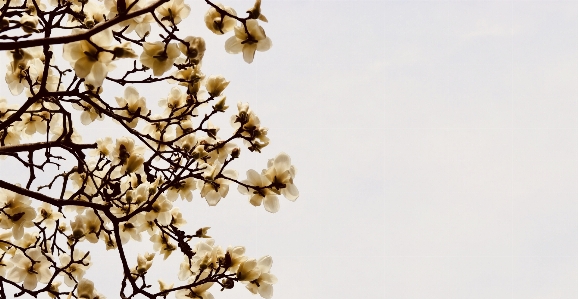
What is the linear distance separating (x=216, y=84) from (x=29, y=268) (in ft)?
5.24

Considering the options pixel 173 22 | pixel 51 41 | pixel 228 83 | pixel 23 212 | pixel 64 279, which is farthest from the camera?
pixel 64 279

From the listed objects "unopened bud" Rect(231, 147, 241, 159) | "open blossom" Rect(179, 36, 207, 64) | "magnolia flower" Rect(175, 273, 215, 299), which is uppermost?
"unopened bud" Rect(231, 147, 241, 159)

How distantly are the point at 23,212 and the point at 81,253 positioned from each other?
74cm

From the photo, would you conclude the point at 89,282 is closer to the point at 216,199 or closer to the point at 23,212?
the point at 23,212

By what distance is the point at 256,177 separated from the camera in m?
3.46

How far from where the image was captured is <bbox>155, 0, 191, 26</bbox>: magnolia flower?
3024 millimetres

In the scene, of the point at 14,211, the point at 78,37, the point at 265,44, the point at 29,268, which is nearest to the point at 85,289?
the point at 29,268

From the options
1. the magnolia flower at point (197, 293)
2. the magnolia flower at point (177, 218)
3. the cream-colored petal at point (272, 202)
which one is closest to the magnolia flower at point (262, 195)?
the cream-colored petal at point (272, 202)

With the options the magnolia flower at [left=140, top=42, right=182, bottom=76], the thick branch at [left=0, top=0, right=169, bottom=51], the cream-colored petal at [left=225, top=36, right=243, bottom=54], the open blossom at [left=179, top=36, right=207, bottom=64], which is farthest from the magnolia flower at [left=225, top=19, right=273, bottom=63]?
the thick branch at [left=0, top=0, right=169, bottom=51]

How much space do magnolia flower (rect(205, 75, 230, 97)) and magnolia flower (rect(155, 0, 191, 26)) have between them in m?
0.54

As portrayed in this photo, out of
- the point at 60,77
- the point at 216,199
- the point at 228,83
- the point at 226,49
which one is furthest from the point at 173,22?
the point at 216,199

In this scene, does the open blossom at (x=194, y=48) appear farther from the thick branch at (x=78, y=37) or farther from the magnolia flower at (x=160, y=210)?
the magnolia flower at (x=160, y=210)

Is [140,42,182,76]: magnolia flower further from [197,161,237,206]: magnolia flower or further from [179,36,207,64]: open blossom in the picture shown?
[197,161,237,206]: magnolia flower

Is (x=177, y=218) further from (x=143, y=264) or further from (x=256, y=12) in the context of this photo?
(x=256, y=12)
